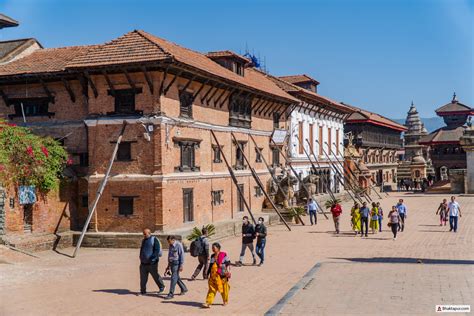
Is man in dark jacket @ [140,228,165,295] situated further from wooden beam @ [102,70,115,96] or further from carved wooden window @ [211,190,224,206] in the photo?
carved wooden window @ [211,190,224,206]

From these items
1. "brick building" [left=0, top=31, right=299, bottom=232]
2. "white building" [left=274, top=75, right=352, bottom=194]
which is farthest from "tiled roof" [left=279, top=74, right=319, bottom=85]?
"brick building" [left=0, top=31, right=299, bottom=232]

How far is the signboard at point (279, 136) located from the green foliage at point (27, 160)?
58.8 feet

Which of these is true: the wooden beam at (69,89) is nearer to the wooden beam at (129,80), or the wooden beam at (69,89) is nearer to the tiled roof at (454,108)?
the wooden beam at (129,80)

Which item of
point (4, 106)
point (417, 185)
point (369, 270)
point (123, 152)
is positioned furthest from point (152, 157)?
point (417, 185)

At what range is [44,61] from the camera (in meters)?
28.2

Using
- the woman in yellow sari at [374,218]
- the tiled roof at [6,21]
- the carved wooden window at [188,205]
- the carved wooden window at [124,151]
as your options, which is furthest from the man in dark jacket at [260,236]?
the tiled roof at [6,21]

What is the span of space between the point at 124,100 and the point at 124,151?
2207mm

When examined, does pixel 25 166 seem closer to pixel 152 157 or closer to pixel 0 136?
pixel 0 136

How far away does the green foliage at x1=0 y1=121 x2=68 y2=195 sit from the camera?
890 inches

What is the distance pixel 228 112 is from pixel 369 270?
654 inches

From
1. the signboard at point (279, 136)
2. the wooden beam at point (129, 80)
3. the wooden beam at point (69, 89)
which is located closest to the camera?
the wooden beam at point (129, 80)

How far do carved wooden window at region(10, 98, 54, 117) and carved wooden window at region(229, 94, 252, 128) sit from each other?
10196mm

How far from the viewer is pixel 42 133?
27172 mm

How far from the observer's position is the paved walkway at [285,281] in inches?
531
